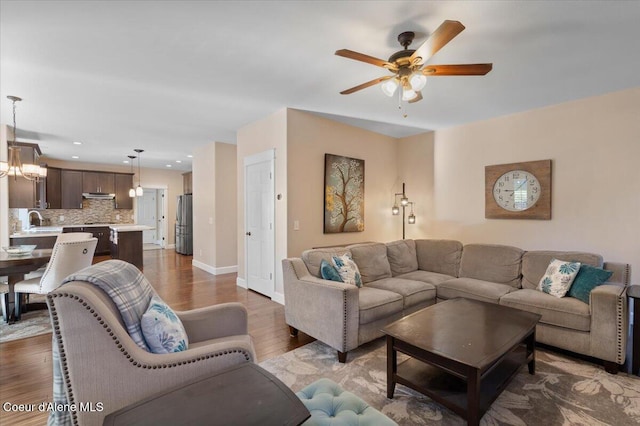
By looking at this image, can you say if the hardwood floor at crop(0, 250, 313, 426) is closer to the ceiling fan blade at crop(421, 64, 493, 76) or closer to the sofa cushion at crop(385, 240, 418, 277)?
the sofa cushion at crop(385, 240, 418, 277)

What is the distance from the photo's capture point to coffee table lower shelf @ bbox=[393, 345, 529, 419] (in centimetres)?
179

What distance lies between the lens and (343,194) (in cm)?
456

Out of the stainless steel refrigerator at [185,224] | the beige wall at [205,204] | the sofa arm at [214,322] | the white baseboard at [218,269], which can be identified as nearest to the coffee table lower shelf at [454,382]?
the sofa arm at [214,322]

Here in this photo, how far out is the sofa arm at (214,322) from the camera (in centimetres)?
188

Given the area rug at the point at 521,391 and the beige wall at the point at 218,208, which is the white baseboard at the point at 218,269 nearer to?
the beige wall at the point at 218,208

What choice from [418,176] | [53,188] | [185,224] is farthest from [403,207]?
[53,188]

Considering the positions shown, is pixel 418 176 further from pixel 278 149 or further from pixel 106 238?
pixel 106 238

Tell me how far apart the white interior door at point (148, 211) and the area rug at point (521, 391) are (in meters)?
9.26

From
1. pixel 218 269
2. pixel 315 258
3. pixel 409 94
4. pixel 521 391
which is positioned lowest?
pixel 521 391

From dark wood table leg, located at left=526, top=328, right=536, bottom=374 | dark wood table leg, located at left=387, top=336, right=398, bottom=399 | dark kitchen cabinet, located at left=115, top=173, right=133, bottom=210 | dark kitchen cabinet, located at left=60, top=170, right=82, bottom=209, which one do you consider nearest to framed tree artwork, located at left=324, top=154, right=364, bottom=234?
dark wood table leg, located at left=387, top=336, right=398, bottom=399

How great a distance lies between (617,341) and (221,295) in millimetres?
4451

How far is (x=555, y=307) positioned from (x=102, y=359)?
341 cm

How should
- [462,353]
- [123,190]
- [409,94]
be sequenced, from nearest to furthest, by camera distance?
1. [462,353]
2. [409,94]
3. [123,190]

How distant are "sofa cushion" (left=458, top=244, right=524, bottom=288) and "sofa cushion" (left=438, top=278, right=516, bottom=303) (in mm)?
130
